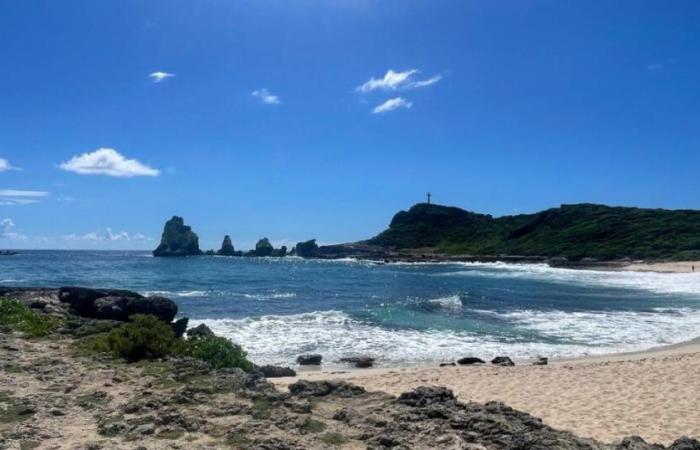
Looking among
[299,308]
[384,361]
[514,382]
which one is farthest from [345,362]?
[299,308]

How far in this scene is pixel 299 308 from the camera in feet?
120

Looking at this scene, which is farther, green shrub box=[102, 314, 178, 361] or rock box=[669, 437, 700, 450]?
green shrub box=[102, 314, 178, 361]

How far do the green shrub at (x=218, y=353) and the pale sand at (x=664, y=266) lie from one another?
7422 centimetres

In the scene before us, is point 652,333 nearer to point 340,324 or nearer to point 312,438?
point 340,324

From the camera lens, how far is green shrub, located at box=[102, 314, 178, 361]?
1187cm

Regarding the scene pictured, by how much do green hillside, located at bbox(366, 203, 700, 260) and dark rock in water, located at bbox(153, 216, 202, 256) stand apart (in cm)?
5610

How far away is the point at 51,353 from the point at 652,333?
959 inches

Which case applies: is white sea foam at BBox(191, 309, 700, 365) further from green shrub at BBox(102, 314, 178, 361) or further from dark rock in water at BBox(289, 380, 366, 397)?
dark rock in water at BBox(289, 380, 366, 397)

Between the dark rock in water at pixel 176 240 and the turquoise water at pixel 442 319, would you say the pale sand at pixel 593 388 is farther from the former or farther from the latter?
the dark rock in water at pixel 176 240

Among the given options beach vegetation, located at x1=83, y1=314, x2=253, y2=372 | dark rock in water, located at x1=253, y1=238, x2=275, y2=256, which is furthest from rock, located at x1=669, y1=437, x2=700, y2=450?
dark rock in water, located at x1=253, y1=238, x2=275, y2=256

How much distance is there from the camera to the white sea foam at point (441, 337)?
21281 mm

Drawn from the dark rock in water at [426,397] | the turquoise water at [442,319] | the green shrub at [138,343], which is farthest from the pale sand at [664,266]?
the green shrub at [138,343]

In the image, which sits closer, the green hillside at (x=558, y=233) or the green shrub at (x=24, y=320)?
the green shrub at (x=24, y=320)

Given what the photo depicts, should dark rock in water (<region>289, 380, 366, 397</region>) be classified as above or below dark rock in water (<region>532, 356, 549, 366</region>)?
above
